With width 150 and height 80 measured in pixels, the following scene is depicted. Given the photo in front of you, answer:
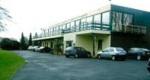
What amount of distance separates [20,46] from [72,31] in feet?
134

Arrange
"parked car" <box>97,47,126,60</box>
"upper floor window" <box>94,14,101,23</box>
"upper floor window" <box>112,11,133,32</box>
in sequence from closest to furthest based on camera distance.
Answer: "parked car" <box>97,47,126,60</box> → "upper floor window" <box>112,11,133,32</box> → "upper floor window" <box>94,14,101,23</box>

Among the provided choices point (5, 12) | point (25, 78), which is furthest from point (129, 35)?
point (25, 78)

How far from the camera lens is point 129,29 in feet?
113

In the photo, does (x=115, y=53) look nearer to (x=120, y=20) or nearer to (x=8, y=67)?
(x=120, y=20)

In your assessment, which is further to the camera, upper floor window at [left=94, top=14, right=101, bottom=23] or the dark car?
upper floor window at [left=94, top=14, right=101, bottom=23]

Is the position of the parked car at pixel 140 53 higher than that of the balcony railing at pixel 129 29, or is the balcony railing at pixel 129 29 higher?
the balcony railing at pixel 129 29

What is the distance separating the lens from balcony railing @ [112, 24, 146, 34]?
33812 mm

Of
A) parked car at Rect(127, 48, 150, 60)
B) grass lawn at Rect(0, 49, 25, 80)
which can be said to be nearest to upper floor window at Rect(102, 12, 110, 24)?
parked car at Rect(127, 48, 150, 60)

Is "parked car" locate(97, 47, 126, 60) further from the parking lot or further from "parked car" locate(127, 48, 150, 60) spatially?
the parking lot

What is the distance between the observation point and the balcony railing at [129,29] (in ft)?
111

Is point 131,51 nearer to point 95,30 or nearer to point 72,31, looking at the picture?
point 95,30

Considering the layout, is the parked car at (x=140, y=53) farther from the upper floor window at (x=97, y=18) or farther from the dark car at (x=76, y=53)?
the upper floor window at (x=97, y=18)

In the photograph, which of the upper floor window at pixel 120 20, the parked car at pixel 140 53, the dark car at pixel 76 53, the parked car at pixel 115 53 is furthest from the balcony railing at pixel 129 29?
the parked car at pixel 115 53

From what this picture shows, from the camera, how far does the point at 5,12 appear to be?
629 inches
